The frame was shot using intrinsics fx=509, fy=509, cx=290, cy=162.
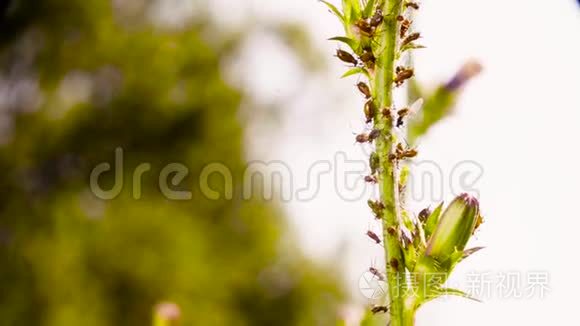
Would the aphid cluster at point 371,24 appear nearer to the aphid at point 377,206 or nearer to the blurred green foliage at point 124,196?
the aphid at point 377,206

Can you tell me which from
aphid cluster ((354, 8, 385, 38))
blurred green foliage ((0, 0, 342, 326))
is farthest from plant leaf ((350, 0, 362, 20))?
blurred green foliage ((0, 0, 342, 326))

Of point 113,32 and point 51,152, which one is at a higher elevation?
point 113,32

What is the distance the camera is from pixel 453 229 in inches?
6.3

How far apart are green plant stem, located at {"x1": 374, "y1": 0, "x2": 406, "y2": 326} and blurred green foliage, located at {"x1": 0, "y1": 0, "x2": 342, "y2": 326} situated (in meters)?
0.54

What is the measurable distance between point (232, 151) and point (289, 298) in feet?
0.74

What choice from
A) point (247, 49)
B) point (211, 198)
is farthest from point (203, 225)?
point (247, 49)

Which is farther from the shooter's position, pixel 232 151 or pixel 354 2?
pixel 232 151

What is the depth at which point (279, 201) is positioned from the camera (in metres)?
0.69

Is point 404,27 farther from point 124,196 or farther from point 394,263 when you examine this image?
point 124,196

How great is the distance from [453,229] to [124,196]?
0.64m

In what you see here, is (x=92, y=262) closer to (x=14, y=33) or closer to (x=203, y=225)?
(x=203, y=225)

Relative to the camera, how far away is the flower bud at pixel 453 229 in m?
0.16

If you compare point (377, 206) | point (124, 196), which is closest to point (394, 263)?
point (377, 206)

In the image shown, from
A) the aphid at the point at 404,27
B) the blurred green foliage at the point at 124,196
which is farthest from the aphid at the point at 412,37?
the blurred green foliage at the point at 124,196
